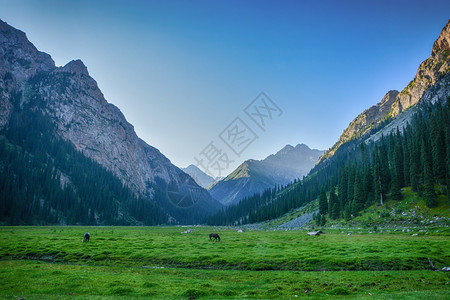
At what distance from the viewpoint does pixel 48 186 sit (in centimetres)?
13688

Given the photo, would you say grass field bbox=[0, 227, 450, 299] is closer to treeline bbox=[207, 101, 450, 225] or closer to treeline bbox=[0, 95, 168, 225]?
treeline bbox=[207, 101, 450, 225]

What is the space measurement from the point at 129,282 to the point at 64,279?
4653 millimetres

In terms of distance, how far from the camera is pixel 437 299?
12.2 meters

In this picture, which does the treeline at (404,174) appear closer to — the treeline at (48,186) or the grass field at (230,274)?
the grass field at (230,274)

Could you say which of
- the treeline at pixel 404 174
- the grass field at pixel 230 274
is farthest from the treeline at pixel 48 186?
the treeline at pixel 404 174

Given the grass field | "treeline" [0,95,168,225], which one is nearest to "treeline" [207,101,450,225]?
the grass field

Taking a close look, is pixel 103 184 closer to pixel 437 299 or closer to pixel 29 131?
pixel 29 131

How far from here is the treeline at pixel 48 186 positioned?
364 feet

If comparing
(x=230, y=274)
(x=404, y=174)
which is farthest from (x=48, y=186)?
(x=404, y=174)

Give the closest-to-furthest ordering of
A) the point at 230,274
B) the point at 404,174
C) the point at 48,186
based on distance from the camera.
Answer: the point at 230,274 → the point at 404,174 → the point at 48,186

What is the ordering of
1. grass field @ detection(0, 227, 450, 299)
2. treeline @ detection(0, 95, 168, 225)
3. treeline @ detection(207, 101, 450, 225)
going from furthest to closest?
treeline @ detection(0, 95, 168, 225) < treeline @ detection(207, 101, 450, 225) < grass field @ detection(0, 227, 450, 299)

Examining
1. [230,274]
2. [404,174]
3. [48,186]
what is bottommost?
[230,274]

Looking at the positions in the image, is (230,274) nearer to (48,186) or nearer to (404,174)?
(404,174)

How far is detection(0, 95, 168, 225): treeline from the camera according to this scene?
11106 cm
